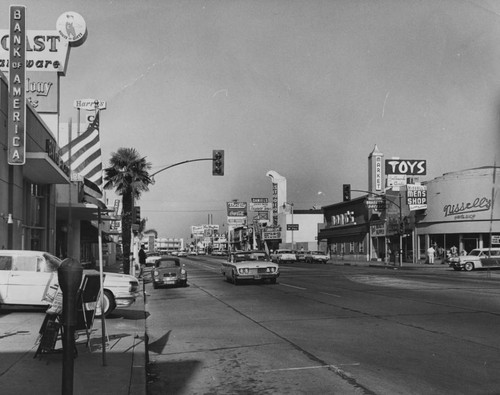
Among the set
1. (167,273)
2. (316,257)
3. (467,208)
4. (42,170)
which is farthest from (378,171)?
(42,170)

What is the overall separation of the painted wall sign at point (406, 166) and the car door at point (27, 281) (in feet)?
165

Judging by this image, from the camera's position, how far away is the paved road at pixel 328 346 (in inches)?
274

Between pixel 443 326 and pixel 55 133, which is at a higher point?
pixel 55 133

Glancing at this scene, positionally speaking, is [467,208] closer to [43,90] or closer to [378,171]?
[378,171]

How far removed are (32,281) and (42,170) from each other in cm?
913

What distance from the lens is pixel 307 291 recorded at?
68.4ft

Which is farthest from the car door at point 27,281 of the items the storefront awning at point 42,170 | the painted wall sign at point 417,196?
the painted wall sign at point 417,196

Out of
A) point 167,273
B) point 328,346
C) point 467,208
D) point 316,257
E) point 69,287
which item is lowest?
point 316,257

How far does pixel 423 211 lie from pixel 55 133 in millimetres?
37487

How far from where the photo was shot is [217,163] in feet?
102

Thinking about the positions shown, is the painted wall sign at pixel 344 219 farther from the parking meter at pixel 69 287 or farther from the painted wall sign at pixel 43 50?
the parking meter at pixel 69 287

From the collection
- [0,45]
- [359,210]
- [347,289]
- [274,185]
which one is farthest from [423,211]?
[274,185]

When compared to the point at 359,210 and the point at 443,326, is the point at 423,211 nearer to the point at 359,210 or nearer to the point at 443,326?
the point at 359,210

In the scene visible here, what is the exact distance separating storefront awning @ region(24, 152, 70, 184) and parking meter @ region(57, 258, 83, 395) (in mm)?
15346
